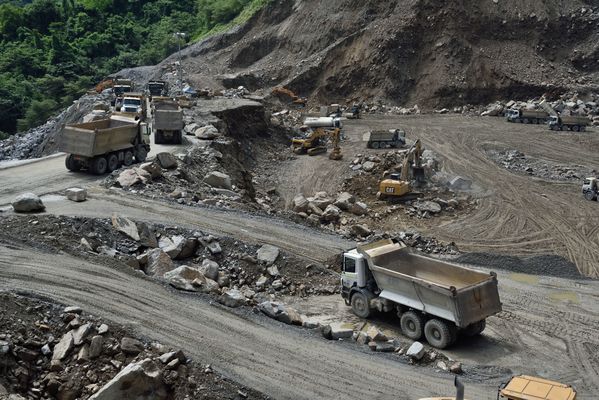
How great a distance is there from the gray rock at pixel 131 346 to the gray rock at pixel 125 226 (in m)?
6.04

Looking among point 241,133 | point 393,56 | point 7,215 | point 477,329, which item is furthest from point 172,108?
point 393,56

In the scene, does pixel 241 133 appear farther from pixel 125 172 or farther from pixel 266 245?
pixel 266 245

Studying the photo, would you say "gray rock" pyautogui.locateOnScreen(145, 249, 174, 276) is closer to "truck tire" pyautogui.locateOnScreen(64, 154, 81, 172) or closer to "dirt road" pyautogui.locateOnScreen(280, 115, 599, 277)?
"truck tire" pyautogui.locateOnScreen(64, 154, 81, 172)

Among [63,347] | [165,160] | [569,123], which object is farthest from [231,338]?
[569,123]

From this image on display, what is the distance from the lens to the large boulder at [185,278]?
15.4 m

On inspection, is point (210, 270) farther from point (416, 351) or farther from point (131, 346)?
point (416, 351)

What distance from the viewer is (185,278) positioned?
1578 centimetres

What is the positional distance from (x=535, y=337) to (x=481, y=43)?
4099cm

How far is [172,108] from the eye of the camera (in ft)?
109

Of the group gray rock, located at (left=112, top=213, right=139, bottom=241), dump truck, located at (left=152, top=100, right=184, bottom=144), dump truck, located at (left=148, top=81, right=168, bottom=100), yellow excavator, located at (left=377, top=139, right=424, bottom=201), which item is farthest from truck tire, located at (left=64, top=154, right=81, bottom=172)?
dump truck, located at (left=148, top=81, right=168, bottom=100)

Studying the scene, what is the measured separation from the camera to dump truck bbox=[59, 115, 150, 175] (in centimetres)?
2386

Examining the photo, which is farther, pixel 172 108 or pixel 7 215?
pixel 172 108

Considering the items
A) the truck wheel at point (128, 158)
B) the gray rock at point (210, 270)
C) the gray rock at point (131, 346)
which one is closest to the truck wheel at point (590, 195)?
the gray rock at point (210, 270)

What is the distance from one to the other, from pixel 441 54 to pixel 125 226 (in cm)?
3950
